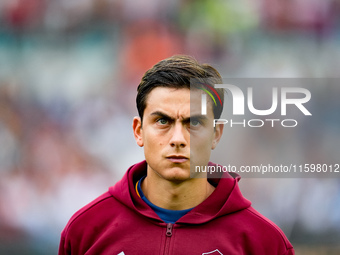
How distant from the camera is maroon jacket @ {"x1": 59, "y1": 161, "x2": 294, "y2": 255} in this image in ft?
6.26

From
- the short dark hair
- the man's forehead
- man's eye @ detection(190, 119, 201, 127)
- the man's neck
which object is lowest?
the man's neck

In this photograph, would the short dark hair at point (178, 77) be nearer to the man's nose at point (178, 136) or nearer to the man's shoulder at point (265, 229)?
the man's nose at point (178, 136)

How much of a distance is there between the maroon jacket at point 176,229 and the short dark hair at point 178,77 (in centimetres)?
32

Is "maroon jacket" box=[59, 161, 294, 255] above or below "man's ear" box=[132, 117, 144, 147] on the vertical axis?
below

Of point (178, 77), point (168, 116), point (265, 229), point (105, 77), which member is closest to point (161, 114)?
point (168, 116)

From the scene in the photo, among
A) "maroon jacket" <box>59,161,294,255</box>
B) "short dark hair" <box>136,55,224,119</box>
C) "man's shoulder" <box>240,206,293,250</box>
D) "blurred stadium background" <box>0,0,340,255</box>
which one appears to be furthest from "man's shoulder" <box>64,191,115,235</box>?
"blurred stadium background" <box>0,0,340,255</box>

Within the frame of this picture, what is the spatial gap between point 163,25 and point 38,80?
108 cm

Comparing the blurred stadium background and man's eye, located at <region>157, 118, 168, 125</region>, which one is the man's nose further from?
the blurred stadium background

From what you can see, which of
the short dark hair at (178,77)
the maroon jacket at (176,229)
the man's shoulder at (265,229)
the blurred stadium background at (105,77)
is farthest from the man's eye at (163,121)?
the blurred stadium background at (105,77)

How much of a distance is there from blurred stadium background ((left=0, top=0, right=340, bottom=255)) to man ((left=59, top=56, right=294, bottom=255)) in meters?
2.03

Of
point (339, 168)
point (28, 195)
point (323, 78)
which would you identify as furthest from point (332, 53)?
point (28, 195)

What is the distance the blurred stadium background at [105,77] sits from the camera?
406 centimetres

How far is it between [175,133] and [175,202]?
0.88 feet

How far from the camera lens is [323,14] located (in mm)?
4477
